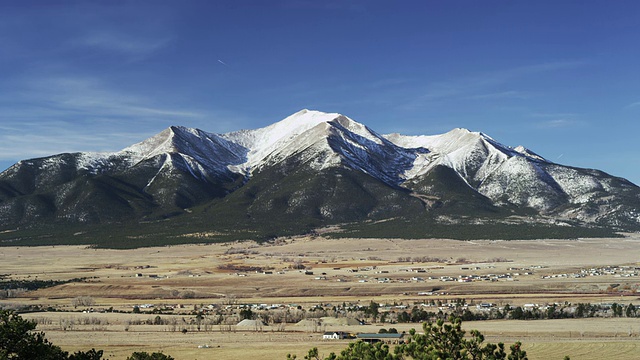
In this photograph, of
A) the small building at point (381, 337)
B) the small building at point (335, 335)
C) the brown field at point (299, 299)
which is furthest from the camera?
the small building at point (335, 335)

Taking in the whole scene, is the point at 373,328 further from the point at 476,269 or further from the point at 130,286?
the point at 476,269

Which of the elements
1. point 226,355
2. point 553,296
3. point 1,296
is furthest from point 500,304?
point 1,296

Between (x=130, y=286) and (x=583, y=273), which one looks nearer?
(x=130, y=286)

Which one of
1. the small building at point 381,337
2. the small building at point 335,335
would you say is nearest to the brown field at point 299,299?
the small building at point 335,335

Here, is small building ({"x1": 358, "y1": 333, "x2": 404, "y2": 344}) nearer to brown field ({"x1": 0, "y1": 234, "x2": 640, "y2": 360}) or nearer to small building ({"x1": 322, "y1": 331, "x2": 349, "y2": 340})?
small building ({"x1": 322, "y1": 331, "x2": 349, "y2": 340})

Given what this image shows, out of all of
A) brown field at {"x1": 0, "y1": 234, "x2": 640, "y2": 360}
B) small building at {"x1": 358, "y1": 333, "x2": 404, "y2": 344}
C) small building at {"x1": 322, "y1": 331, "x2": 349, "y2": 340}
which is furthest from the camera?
small building at {"x1": 322, "y1": 331, "x2": 349, "y2": 340}

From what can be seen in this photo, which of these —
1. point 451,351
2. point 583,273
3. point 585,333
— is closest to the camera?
point 451,351

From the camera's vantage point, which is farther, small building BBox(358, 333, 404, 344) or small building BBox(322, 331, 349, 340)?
small building BBox(322, 331, 349, 340)

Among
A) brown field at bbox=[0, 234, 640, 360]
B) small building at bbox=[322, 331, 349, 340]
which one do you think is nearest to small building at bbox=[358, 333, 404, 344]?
small building at bbox=[322, 331, 349, 340]

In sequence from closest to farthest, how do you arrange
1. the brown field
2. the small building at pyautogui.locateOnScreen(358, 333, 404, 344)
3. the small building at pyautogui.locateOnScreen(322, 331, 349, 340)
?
the brown field → the small building at pyautogui.locateOnScreen(358, 333, 404, 344) → the small building at pyautogui.locateOnScreen(322, 331, 349, 340)

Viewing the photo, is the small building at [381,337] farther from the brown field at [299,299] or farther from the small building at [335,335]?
the brown field at [299,299]

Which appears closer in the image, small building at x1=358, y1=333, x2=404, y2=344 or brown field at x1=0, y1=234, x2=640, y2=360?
brown field at x1=0, y1=234, x2=640, y2=360
